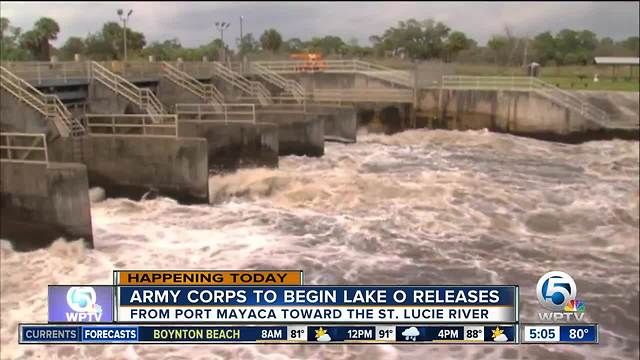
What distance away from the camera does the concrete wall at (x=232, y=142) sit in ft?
60.1

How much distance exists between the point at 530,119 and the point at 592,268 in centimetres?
2122

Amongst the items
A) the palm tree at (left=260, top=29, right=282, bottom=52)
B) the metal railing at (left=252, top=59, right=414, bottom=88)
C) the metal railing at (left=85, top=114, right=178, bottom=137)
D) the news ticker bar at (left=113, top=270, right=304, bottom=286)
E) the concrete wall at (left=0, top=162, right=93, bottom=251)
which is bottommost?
the concrete wall at (left=0, top=162, right=93, bottom=251)

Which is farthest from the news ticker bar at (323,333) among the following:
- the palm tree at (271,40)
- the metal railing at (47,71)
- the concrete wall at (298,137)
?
the palm tree at (271,40)

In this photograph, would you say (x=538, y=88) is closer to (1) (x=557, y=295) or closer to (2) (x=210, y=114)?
(2) (x=210, y=114)

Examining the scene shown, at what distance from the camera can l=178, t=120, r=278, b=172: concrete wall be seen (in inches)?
721

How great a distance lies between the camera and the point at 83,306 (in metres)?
4.83

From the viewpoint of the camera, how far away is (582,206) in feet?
52.5

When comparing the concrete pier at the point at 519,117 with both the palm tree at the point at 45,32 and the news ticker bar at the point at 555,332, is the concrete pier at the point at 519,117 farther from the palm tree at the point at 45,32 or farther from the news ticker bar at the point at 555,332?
the palm tree at the point at 45,32

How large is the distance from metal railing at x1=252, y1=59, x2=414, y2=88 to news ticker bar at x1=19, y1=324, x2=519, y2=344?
29.7m

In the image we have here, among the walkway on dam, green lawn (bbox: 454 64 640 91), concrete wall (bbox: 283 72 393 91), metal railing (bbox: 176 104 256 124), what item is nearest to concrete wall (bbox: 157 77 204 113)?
the walkway on dam

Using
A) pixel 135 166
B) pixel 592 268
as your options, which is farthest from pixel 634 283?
pixel 135 166

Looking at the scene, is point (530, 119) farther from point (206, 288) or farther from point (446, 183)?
point (206, 288)

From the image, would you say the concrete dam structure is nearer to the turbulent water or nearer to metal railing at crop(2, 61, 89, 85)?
metal railing at crop(2, 61, 89, 85)

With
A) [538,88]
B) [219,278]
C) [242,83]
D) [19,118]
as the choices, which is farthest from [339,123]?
[219,278]
